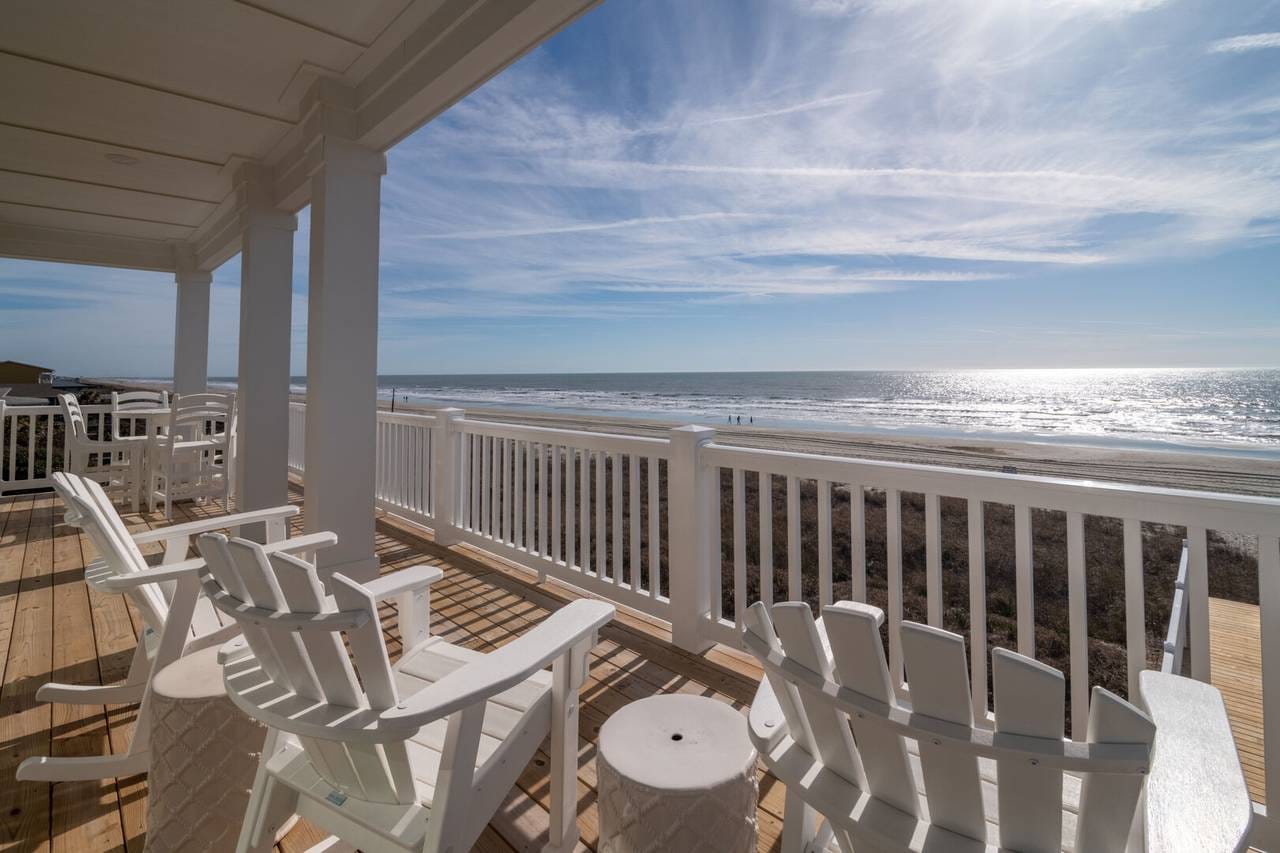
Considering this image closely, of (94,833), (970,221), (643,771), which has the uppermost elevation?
(970,221)

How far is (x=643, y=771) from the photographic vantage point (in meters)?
1.10

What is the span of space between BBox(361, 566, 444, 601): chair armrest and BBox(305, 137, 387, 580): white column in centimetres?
192

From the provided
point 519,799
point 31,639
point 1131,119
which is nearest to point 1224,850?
point 519,799

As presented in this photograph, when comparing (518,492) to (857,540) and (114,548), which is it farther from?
(857,540)

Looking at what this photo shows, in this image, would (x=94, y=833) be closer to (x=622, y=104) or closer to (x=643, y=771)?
(x=643, y=771)

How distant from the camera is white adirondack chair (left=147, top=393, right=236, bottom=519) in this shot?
16.2 ft

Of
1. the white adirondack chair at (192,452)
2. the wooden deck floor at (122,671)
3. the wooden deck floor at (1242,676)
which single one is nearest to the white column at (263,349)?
the white adirondack chair at (192,452)

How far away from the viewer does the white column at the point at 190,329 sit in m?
6.66

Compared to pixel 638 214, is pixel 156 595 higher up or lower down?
lower down

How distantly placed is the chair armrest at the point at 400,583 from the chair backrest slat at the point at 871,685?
1.09 m

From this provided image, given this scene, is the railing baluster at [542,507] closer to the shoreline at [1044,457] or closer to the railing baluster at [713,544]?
the railing baluster at [713,544]

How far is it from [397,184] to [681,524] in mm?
12572

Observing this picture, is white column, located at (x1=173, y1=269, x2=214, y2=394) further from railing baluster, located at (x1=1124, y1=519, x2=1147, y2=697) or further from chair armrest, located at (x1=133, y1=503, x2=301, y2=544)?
railing baluster, located at (x1=1124, y1=519, x2=1147, y2=697)

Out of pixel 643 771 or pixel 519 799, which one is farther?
pixel 519 799
